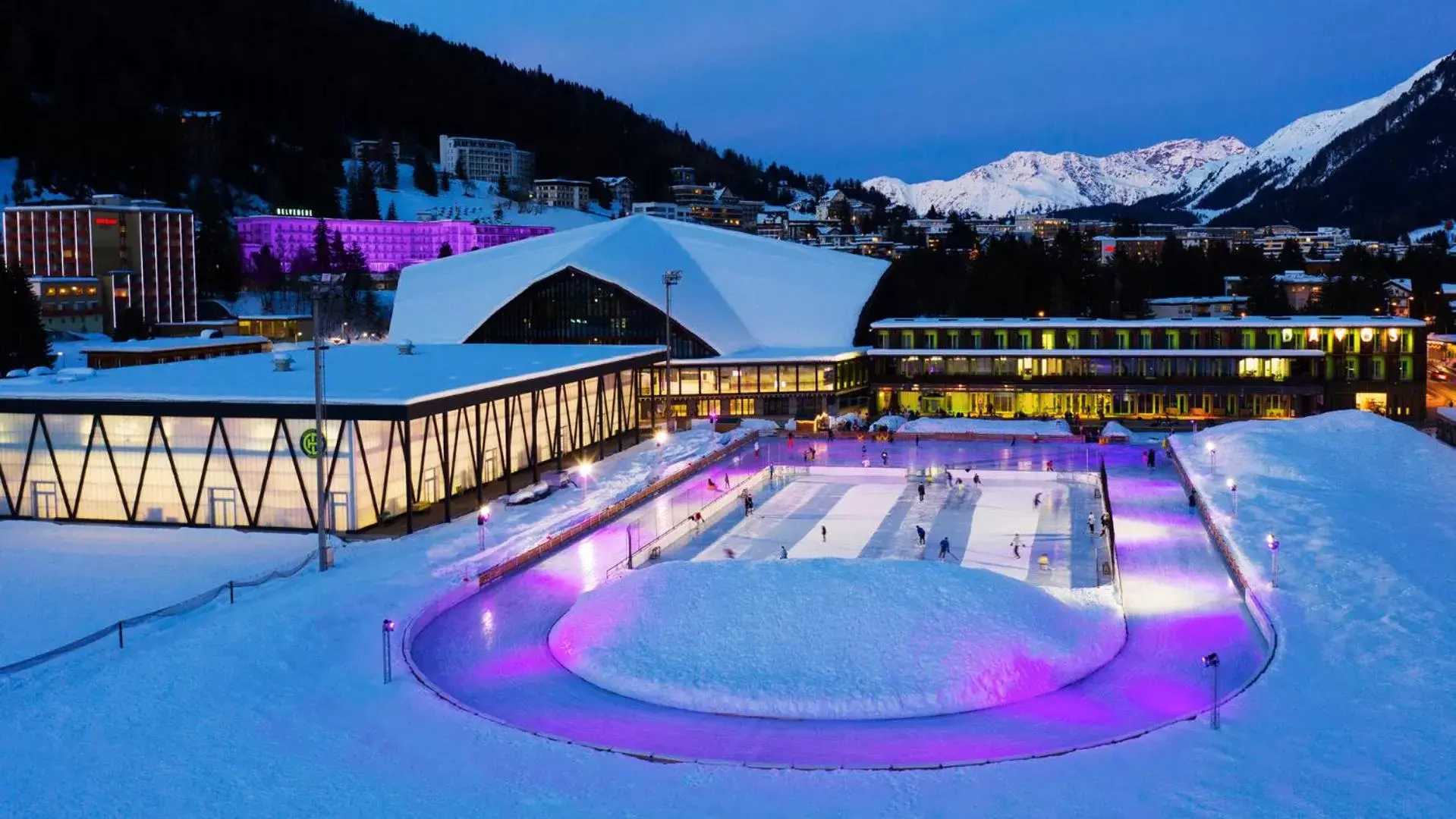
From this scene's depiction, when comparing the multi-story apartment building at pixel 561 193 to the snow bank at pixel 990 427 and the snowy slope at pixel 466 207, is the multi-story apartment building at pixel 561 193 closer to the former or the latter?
the snowy slope at pixel 466 207

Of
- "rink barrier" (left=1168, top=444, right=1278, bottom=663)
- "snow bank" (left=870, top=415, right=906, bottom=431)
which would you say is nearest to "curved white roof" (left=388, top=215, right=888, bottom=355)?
"snow bank" (left=870, top=415, right=906, bottom=431)

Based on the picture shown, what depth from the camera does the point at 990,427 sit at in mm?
55969

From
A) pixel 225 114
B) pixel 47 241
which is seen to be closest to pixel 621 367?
pixel 47 241

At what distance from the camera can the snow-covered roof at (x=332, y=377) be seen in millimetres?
34031

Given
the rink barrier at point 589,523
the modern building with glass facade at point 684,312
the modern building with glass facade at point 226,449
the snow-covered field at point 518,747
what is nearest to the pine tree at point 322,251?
the modern building with glass facade at point 684,312

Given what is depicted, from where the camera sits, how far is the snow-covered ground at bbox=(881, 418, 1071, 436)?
5472 cm

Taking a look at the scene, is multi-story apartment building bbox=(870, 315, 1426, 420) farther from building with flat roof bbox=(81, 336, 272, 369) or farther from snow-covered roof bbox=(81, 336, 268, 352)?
snow-covered roof bbox=(81, 336, 268, 352)

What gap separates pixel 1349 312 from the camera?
3290 inches

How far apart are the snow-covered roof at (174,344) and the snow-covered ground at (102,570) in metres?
34.1

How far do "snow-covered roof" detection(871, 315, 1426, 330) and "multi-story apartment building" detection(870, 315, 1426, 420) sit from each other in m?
0.07

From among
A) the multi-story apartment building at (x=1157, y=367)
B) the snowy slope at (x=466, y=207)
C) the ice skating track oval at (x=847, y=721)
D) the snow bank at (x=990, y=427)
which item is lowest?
the ice skating track oval at (x=847, y=721)

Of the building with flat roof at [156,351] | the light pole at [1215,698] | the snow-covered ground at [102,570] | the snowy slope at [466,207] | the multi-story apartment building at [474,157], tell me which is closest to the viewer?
the light pole at [1215,698]

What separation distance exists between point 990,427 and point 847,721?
37704 millimetres

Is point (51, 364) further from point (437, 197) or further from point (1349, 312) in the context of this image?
point (437, 197)
